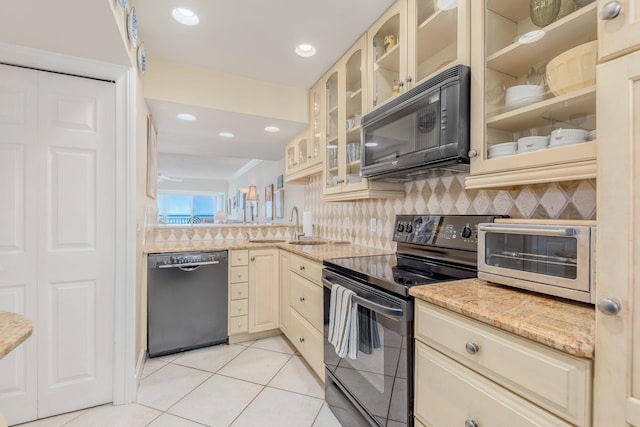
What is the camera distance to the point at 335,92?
98.8 inches

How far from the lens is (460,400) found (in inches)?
38.4

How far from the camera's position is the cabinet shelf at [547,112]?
0.98 metres

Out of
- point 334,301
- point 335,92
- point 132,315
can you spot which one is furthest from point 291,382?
point 335,92

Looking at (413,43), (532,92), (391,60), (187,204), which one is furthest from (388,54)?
(187,204)

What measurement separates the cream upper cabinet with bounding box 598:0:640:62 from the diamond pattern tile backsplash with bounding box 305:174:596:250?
2.03 ft

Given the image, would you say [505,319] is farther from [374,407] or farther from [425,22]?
[425,22]

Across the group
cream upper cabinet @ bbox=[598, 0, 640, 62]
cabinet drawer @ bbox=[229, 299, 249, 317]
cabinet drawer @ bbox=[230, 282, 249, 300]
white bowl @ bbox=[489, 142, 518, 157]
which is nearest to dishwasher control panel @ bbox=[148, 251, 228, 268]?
cabinet drawer @ bbox=[230, 282, 249, 300]

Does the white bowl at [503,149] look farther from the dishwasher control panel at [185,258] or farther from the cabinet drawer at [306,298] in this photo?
the dishwasher control panel at [185,258]

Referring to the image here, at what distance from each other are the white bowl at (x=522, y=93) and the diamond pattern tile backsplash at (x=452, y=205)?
15.0 inches

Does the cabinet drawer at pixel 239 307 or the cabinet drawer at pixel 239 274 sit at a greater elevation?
the cabinet drawer at pixel 239 274

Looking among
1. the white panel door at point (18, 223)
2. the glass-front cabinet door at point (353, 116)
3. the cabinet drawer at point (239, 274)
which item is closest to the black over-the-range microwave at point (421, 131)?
the glass-front cabinet door at point (353, 116)

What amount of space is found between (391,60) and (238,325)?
2.44 metres

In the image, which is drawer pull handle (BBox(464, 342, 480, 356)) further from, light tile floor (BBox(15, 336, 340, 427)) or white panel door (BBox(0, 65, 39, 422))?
white panel door (BBox(0, 65, 39, 422))

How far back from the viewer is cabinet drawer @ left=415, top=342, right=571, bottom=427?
802 mm
